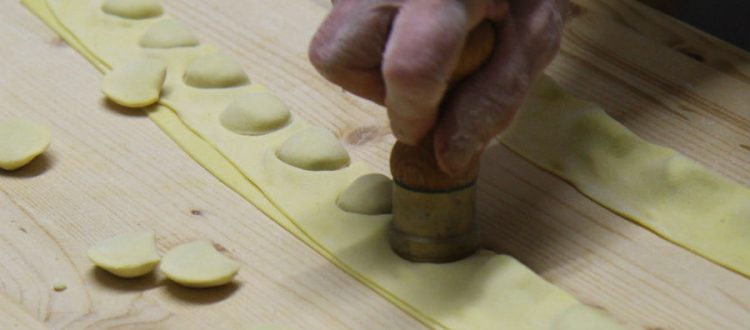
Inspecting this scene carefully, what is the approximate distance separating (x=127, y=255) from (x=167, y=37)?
39cm

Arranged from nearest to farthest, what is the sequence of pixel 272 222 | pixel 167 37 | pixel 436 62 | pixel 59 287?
pixel 436 62, pixel 59 287, pixel 272 222, pixel 167 37

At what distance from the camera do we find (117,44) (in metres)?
1.37

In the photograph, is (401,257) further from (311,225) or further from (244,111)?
(244,111)

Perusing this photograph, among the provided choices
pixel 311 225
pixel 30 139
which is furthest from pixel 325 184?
pixel 30 139

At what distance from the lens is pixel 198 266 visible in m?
1.02

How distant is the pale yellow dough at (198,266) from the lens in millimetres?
1006

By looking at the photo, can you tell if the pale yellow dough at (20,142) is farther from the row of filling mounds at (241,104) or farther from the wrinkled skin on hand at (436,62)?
the wrinkled skin on hand at (436,62)

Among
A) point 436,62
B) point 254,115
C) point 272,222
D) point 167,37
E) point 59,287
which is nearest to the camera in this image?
point 436,62

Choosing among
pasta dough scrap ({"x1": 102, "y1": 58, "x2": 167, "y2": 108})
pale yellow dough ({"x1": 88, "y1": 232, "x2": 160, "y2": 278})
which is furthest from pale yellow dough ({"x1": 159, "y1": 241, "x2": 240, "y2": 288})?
pasta dough scrap ({"x1": 102, "y1": 58, "x2": 167, "y2": 108})

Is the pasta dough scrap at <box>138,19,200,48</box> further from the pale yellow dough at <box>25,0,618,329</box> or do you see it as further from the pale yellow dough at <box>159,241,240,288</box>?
the pale yellow dough at <box>159,241,240,288</box>

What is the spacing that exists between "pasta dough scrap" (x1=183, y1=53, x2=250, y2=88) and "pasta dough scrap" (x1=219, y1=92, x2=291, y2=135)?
0.05 m

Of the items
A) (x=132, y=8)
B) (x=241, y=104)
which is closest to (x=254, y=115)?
(x=241, y=104)

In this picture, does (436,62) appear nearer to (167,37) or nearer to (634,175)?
(634,175)

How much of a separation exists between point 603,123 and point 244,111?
1.11 feet
